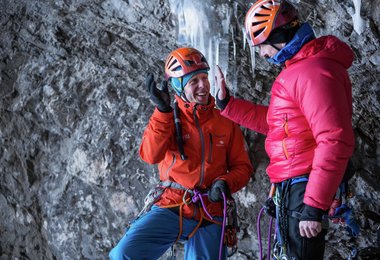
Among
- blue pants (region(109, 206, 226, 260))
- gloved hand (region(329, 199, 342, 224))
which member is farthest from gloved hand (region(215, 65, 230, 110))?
A: gloved hand (region(329, 199, 342, 224))

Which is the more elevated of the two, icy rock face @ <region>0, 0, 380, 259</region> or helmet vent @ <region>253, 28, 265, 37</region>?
helmet vent @ <region>253, 28, 265, 37</region>

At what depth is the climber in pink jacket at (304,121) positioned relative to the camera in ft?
7.98

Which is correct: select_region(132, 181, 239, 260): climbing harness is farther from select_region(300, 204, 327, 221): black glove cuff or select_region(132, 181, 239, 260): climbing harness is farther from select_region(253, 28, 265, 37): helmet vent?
select_region(253, 28, 265, 37): helmet vent

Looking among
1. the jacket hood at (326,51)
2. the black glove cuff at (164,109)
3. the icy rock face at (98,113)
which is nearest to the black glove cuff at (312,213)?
the jacket hood at (326,51)

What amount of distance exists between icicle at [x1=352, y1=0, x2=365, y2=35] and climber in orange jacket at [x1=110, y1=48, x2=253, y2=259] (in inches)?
63.2

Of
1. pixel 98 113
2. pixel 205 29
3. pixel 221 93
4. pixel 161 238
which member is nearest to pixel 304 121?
pixel 221 93

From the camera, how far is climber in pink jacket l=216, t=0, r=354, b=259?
2434 millimetres

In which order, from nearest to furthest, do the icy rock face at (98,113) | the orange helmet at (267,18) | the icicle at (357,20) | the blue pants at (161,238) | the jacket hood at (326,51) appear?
the jacket hood at (326,51)
the orange helmet at (267,18)
the blue pants at (161,238)
the icicle at (357,20)
the icy rock face at (98,113)

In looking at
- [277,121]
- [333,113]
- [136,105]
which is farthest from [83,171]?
[333,113]

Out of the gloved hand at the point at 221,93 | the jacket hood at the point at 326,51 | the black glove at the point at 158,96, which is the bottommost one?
the gloved hand at the point at 221,93

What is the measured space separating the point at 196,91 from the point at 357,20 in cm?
180

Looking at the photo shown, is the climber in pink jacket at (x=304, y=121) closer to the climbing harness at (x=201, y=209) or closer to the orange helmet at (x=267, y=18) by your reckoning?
the orange helmet at (x=267, y=18)

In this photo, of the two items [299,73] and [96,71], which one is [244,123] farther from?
[96,71]

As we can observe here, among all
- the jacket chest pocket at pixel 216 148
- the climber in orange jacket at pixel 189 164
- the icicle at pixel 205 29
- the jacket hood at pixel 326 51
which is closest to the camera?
the jacket hood at pixel 326 51
